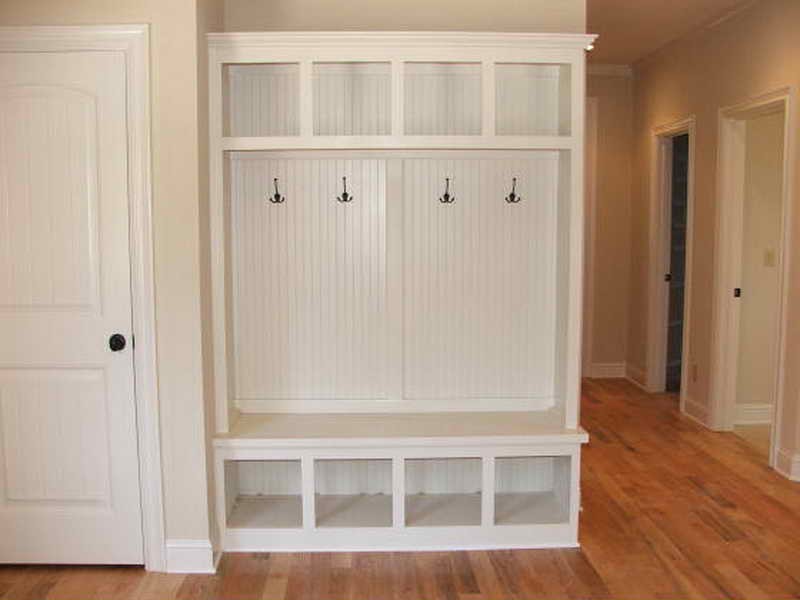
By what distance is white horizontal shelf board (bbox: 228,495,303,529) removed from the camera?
3.12 metres

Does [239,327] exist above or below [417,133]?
below

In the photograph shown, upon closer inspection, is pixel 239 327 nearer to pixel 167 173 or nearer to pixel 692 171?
pixel 167 173

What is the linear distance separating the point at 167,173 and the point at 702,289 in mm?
3747

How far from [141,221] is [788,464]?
11.7 ft

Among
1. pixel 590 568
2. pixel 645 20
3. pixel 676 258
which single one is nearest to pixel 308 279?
pixel 590 568

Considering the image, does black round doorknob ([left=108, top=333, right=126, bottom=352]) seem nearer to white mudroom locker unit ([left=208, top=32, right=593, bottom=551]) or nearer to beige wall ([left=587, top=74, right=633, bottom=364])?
white mudroom locker unit ([left=208, top=32, right=593, bottom=551])

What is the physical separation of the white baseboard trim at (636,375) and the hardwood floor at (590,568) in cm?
225

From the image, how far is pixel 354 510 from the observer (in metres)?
3.27

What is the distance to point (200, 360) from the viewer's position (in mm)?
2824

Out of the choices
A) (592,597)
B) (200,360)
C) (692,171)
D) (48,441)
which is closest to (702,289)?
(692,171)

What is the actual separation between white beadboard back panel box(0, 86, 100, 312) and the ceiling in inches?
121

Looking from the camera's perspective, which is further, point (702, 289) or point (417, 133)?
point (702, 289)

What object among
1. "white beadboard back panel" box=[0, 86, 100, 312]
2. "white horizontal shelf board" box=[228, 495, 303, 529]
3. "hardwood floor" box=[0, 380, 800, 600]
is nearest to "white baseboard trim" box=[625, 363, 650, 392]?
"hardwood floor" box=[0, 380, 800, 600]

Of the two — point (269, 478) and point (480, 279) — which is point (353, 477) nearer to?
point (269, 478)
